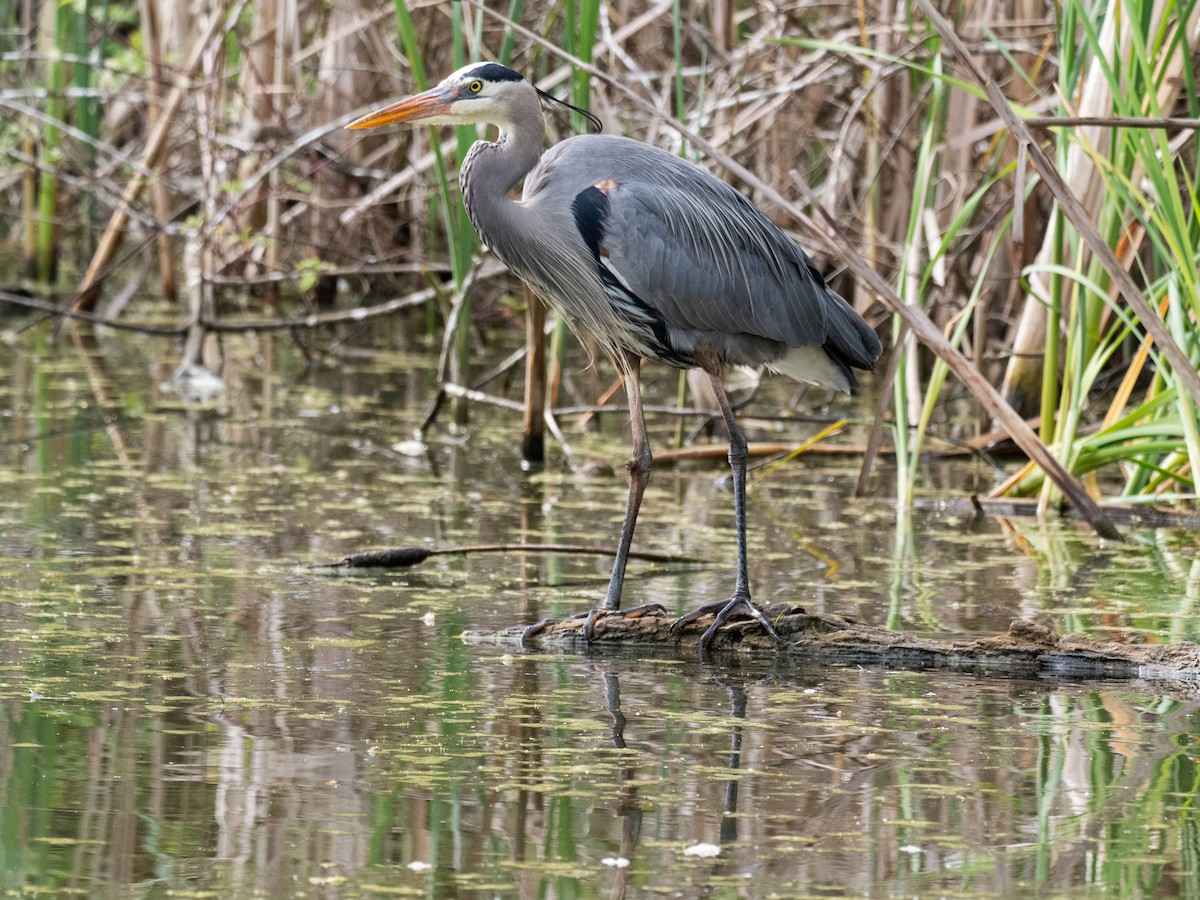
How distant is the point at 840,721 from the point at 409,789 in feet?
3.04

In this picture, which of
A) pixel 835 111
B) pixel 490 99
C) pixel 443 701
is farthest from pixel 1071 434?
pixel 835 111

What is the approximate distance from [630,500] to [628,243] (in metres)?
0.65

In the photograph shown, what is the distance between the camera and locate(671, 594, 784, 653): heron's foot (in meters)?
3.81

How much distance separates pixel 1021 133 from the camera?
3.67 m

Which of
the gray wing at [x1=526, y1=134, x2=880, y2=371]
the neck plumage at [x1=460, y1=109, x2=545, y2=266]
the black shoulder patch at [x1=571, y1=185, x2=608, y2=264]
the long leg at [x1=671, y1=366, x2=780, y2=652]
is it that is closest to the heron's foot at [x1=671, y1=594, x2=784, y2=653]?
the long leg at [x1=671, y1=366, x2=780, y2=652]

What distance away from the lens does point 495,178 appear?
4266 millimetres

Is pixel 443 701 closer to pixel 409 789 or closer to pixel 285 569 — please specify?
pixel 409 789

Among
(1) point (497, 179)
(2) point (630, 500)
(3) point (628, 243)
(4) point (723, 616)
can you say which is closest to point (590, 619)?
(4) point (723, 616)

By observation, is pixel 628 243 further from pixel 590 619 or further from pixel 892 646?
pixel 892 646

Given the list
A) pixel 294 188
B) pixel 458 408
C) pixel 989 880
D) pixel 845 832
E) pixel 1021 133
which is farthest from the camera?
pixel 294 188

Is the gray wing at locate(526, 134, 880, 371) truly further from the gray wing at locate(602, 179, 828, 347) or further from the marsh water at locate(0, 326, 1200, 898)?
the marsh water at locate(0, 326, 1200, 898)

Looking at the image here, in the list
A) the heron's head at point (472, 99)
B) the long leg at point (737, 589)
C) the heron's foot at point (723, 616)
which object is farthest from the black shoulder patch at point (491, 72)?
the heron's foot at point (723, 616)

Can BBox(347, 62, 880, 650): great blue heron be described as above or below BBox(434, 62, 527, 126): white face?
below

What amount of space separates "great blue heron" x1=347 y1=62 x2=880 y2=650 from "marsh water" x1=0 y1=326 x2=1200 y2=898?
0.63 meters
